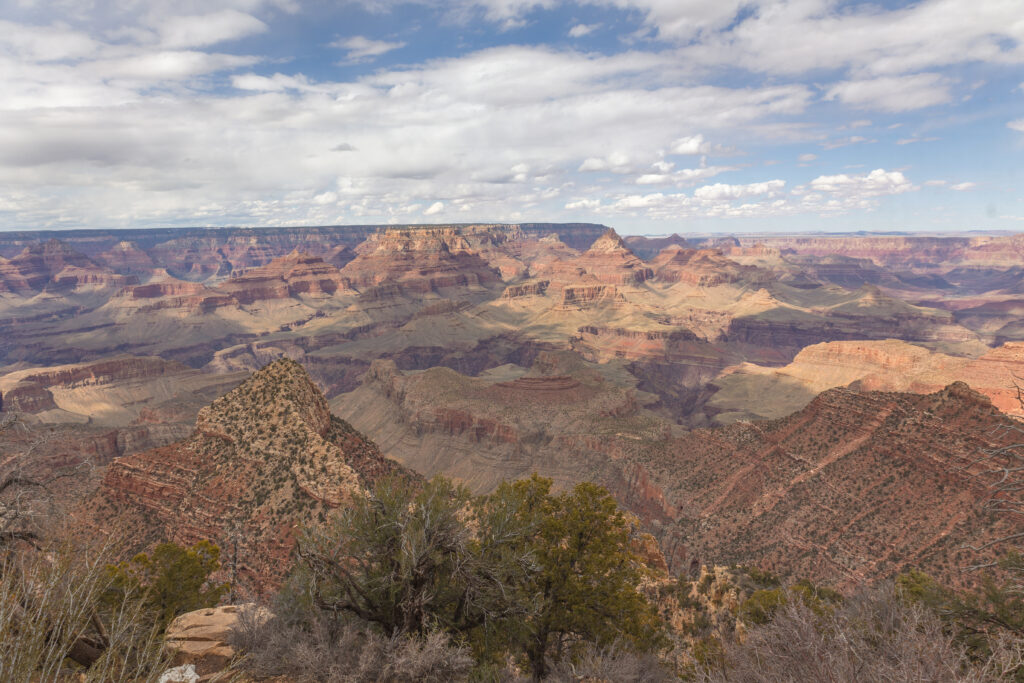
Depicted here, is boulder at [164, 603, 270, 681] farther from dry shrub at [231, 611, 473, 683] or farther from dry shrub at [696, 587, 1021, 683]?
dry shrub at [696, 587, 1021, 683]

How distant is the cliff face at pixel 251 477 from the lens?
35.5m

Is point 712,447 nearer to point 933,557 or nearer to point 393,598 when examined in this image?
point 933,557

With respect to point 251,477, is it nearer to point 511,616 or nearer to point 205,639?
point 205,639

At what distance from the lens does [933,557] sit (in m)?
37.8

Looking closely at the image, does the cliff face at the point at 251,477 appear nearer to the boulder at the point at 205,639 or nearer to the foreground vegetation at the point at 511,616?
the boulder at the point at 205,639

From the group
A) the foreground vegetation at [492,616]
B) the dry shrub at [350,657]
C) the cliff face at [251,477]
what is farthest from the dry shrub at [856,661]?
the cliff face at [251,477]

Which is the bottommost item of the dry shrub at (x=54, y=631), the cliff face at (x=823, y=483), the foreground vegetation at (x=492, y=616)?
the cliff face at (x=823, y=483)

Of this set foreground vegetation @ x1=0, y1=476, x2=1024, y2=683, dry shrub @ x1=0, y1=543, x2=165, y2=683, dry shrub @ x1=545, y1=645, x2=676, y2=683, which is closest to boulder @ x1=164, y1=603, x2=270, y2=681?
foreground vegetation @ x1=0, y1=476, x2=1024, y2=683

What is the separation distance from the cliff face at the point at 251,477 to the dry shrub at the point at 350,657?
18708 mm

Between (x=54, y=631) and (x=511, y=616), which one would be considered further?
(x=511, y=616)

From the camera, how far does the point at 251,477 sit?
3938cm

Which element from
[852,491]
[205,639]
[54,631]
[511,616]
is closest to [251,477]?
[205,639]

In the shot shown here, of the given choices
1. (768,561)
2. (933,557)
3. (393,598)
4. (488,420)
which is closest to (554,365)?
(488,420)

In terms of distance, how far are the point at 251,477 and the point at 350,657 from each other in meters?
29.3
